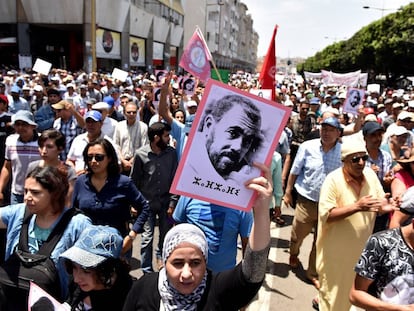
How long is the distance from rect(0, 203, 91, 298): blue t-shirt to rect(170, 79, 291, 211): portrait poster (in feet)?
3.35

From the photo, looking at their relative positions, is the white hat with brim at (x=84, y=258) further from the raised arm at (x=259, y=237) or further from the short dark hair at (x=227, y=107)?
the short dark hair at (x=227, y=107)

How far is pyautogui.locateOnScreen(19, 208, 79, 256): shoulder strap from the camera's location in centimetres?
241

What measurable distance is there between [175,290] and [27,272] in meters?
1.05

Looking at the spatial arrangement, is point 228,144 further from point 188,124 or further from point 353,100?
point 353,100

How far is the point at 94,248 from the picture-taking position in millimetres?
2121

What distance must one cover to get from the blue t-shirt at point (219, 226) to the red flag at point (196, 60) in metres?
2.71

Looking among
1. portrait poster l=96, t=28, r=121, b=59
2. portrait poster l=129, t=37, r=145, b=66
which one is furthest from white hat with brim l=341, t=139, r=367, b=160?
portrait poster l=129, t=37, r=145, b=66

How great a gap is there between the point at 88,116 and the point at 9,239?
7.26ft

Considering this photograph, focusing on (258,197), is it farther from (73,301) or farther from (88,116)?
(88,116)

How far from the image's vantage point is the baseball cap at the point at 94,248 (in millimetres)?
2062

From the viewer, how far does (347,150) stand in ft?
10.1

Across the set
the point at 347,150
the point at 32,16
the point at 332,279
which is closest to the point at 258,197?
the point at 347,150

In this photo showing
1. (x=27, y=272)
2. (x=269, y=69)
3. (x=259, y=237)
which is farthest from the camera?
(x=269, y=69)

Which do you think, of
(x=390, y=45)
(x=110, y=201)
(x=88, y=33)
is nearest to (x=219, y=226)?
(x=110, y=201)
